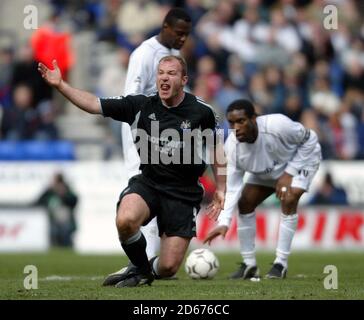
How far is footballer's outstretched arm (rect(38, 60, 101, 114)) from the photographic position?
922 centimetres

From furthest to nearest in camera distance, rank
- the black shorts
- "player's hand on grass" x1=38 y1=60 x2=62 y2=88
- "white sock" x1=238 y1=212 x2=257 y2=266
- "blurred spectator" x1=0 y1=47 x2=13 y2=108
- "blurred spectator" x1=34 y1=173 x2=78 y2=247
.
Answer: "blurred spectator" x1=0 y1=47 x2=13 y2=108 → "blurred spectator" x1=34 y1=173 x2=78 y2=247 → "white sock" x1=238 y1=212 x2=257 y2=266 → the black shorts → "player's hand on grass" x1=38 y1=60 x2=62 y2=88

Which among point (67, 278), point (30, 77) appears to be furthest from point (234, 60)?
point (67, 278)

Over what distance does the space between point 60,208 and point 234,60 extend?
565 cm

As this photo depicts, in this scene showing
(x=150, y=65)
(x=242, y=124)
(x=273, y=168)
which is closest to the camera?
(x=242, y=124)

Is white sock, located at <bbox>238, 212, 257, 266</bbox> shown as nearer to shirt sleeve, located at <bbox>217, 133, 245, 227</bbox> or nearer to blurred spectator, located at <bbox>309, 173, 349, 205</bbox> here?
shirt sleeve, located at <bbox>217, 133, 245, 227</bbox>

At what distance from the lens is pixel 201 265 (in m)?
11.7

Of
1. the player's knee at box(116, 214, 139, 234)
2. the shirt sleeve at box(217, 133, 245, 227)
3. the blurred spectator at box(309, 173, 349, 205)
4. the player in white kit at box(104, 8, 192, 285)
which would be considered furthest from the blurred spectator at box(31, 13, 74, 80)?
the player's knee at box(116, 214, 139, 234)

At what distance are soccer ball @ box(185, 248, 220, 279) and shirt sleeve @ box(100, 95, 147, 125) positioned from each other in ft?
7.46

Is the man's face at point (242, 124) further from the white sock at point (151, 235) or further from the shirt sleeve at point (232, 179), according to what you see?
the white sock at point (151, 235)

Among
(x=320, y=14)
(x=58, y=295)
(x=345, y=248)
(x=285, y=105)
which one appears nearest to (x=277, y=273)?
(x=58, y=295)

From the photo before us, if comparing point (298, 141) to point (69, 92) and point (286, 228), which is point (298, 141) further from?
point (69, 92)

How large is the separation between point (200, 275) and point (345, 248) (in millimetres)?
A: 9110

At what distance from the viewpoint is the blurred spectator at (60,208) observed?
20.4m

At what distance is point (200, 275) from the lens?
11633 mm
